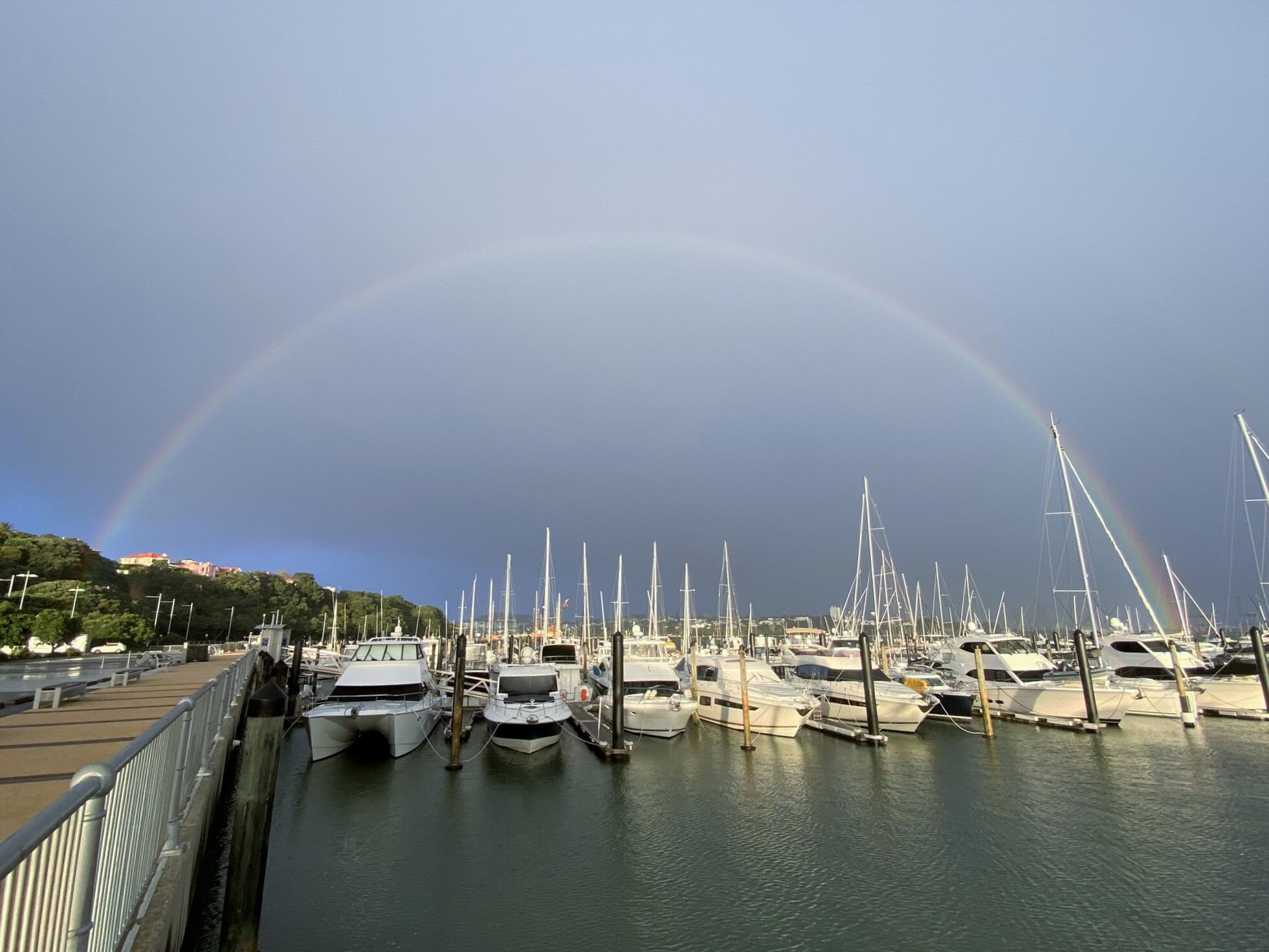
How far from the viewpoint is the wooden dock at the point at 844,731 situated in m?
31.0

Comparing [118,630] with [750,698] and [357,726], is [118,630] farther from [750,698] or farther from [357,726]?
[750,698]

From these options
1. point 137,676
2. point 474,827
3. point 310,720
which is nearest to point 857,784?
point 474,827

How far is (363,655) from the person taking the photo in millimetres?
34438

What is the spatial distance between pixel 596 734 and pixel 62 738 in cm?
2264

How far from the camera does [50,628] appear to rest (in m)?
53.9

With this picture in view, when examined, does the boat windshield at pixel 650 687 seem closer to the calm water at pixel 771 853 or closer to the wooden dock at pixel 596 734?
the wooden dock at pixel 596 734

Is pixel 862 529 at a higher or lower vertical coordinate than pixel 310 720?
higher

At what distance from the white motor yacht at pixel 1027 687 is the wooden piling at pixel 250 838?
115 feet

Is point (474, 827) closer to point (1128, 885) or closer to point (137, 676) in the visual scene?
point (1128, 885)

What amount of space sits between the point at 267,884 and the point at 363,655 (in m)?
19.9

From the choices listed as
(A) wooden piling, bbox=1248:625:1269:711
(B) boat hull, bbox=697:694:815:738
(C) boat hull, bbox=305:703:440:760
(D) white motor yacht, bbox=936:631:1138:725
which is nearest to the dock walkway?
(C) boat hull, bbox=305:703:440:760

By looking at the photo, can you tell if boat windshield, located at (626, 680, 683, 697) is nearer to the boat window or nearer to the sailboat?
the sailboat

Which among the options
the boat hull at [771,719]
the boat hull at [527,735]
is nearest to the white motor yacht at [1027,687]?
the boat hull at [771,719]

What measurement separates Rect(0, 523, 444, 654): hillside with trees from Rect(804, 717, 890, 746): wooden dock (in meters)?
57.4
